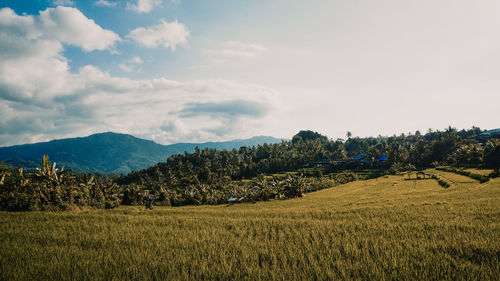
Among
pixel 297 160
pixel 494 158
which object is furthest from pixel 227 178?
pixel 494 158

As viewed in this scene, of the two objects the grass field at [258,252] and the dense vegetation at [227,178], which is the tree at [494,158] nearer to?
the dense vegetation at [227,178]

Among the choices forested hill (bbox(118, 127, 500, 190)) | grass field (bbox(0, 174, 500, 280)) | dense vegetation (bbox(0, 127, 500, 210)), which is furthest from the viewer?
forested hill (bbox(118, 127, 500, 190))

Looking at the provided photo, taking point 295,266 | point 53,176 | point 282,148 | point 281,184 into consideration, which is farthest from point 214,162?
point 295,266

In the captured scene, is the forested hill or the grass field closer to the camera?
the grass field

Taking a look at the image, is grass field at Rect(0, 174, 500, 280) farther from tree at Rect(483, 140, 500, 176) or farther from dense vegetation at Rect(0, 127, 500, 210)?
tree at Rect(483, 140, 500, 176)

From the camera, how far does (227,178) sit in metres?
92.9

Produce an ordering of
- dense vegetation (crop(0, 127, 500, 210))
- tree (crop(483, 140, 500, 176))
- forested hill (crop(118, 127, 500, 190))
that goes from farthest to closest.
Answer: forested hill (crop(118, 127, 500, 190)), tree (crop(483, 140, 500, 176)), dense vegetation (crop(0, 127, 500, 210))

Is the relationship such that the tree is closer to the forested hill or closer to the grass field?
the forested hill

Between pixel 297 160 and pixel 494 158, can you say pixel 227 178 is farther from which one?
pixel 494 158

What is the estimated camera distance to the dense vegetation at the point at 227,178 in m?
25.1

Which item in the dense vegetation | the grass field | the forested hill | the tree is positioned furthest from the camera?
the forested hill

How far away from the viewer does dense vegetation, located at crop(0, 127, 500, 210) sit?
82.4 ft

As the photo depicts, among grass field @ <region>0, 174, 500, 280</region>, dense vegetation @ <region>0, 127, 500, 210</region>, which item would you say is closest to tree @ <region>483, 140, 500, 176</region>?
dense vegetation @ <region>0, 127, 500, 210</region>

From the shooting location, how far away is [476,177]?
146ft
